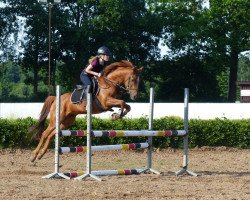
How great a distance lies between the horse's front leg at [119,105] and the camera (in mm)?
12203

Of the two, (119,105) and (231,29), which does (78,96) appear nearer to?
(119,105)

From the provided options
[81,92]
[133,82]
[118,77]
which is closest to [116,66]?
[118,77]

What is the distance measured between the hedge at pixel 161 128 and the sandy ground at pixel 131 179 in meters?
0.48

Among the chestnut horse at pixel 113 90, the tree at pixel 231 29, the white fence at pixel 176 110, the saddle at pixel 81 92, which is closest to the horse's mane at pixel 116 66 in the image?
the chestnut horse at pixel 113 90

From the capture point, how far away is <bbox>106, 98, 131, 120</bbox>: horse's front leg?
1220 cm

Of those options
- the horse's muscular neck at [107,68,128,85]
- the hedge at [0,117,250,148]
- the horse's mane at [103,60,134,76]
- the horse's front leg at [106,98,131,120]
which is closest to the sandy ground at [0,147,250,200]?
the hedge at [0,117,250,148]

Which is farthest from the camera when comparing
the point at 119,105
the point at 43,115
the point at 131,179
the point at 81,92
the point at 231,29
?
the point at 231,29

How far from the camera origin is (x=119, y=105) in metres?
12.3

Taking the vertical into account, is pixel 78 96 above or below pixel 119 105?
above

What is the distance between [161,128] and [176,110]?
6556 mm

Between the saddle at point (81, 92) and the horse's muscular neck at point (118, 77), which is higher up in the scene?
the horse's muscular neck at point (118, 77)

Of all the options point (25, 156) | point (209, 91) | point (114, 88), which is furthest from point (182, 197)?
point (209, 91)

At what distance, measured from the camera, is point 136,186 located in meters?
10.4

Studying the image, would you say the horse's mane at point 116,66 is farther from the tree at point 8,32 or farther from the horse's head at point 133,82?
the tree at point 8,32
